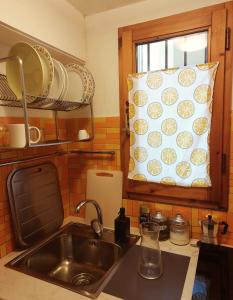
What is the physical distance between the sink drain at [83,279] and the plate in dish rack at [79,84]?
96 cm

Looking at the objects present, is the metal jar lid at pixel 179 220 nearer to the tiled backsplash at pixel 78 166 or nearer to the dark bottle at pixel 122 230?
the tiled backsplash at pixel 78 166

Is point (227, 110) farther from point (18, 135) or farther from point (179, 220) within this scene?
point (18, 135)

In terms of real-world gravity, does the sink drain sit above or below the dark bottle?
below

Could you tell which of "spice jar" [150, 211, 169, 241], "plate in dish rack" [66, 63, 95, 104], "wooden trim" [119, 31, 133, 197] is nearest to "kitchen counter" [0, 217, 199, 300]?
"spice jar" [150, 211, 169, 241]

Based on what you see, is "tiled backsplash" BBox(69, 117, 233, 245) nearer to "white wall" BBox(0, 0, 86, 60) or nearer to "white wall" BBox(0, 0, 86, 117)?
"white wall" BBox(0, 0, 86, 117)

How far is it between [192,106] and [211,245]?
2.37 ft

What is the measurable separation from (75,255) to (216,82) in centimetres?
122

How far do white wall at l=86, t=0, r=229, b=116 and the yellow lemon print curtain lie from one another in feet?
0.47

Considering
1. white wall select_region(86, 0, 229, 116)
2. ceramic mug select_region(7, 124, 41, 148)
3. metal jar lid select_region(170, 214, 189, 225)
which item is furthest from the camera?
white wall select_region(86, 0, 229, 116)

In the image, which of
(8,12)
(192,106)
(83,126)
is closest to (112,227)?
(83,126)

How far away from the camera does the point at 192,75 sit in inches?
47.1

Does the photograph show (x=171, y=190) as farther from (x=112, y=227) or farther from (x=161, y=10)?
(x=161, y=10)

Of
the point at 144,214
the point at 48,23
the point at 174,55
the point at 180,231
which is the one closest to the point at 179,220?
the point at 180,231

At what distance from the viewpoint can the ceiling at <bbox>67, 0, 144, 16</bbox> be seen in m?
1.29
